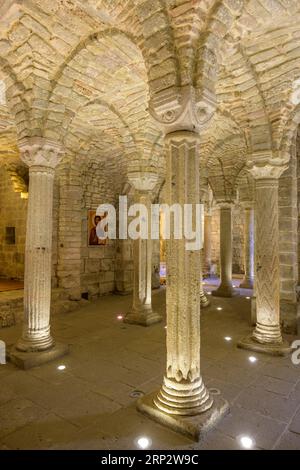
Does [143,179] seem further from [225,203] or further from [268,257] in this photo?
[225,203]

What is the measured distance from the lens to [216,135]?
23.6ft

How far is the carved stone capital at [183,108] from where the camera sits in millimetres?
2674

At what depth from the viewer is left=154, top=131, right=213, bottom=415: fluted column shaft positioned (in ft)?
9.12

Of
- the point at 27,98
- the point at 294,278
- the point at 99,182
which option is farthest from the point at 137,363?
the point at 99,182

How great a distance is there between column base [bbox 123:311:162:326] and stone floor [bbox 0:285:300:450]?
45 centimetres

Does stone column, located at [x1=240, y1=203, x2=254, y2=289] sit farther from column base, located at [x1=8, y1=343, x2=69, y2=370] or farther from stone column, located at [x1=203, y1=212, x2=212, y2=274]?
column base, located at [x1=8, y1=343, x2=69, y2=370]

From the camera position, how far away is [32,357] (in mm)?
4172

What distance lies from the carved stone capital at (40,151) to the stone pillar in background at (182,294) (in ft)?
7.16

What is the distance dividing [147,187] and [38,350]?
3803 millimetres

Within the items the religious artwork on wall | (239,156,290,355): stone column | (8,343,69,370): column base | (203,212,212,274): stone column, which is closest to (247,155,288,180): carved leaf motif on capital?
(239,156,290,355): stone column

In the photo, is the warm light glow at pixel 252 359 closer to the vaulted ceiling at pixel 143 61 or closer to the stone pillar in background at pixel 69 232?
the vaulted ceiling at pixel 143 61

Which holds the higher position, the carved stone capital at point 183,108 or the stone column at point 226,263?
the carved stone capital at point 183,108

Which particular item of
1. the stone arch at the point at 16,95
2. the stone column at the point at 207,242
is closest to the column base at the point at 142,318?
the stone arch at the point at 16,95
